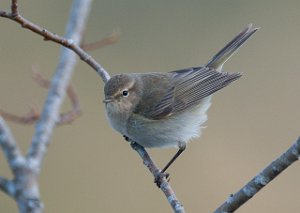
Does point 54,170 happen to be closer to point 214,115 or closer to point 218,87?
point 214,115

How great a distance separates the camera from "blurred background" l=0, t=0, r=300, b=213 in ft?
19.9

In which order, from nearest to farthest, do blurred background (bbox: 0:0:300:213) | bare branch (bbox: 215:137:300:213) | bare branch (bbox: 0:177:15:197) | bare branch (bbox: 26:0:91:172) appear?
bare branch (bbox: 0:177:15:197) < bare branch (bbox: 215:137:300:213) < bare branch (bbox: 26:0:91:172) < blurred background (bbox: 0:0:300:213)

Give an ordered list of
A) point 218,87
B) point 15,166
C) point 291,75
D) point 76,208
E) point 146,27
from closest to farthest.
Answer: point 15,166 < point 218,87 < point 76,208 < point 291,75 < point 146,27

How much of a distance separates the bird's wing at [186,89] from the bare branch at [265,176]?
6.45ft

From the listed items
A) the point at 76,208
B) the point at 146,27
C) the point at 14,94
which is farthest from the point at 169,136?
the point at 146,27

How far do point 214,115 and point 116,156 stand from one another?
1.22 meters

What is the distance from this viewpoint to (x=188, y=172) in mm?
6277

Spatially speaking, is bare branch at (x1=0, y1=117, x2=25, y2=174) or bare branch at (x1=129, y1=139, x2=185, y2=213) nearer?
bare branch at (x1=0, y1=117, x2=25, y2=174)

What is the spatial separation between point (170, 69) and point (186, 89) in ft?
9.20

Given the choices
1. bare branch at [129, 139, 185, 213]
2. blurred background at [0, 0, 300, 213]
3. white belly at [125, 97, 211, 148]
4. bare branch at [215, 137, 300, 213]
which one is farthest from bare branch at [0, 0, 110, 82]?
blurred background at [0, 0, 300, 213]

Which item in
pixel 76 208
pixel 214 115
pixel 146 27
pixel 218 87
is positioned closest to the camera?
pixel 218 87

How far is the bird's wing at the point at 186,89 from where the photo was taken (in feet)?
13.5

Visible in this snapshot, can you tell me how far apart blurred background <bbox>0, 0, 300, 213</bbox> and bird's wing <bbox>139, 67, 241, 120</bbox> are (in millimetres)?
1856

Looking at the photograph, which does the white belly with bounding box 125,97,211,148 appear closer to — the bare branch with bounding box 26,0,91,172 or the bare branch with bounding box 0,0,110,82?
the bare branch with bounding box 0,0,110,82
